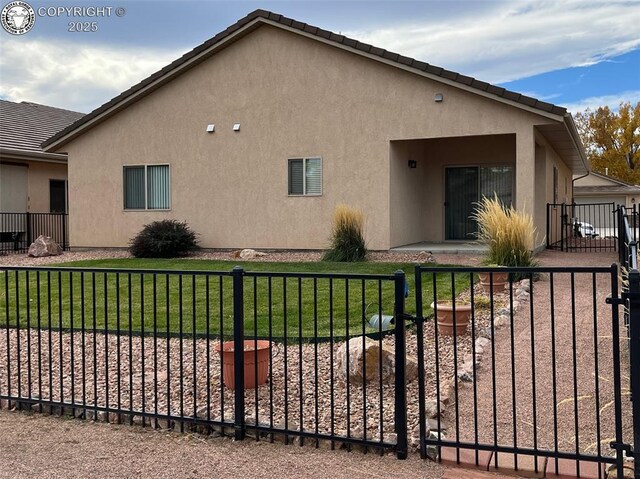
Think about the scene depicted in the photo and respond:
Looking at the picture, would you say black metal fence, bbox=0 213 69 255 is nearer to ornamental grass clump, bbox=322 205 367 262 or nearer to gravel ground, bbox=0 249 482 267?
gravel ground, bbox=0 249 482 267

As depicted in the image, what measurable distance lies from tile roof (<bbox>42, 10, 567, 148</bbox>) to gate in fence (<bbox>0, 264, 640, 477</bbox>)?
21.2ft

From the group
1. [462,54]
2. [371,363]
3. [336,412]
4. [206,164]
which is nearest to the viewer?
[336,412]

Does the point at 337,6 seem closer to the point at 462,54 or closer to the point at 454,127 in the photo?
the point at 454,127

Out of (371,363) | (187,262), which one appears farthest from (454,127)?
(371,363)

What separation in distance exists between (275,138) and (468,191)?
5.41 m

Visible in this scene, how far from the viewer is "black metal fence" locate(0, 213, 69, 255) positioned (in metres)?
19.0

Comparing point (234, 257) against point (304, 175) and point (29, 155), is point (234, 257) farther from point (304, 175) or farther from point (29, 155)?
point (29, 155)

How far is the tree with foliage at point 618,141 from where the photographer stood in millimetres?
42719

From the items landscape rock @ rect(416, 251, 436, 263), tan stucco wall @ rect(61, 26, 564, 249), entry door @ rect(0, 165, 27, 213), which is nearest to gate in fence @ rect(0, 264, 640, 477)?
landscape rock @ rect(416, 251, 436, 263)

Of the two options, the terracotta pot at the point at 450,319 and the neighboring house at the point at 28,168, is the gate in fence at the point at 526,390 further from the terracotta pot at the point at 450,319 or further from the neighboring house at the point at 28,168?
the neighboring house at the point at 28,168

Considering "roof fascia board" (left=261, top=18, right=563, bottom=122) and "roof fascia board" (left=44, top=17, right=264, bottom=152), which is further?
"roof fascia board" (left=44, top=17, right=264, bottom=152)

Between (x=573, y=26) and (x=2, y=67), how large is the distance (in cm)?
1600

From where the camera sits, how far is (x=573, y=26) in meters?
16.9

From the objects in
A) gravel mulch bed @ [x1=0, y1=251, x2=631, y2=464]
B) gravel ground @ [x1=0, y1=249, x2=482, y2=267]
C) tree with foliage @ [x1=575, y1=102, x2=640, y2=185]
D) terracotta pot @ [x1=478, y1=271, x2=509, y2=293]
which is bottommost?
gravel mulch bed @ [x1=0, y1=251, x2=631, y2=464]
